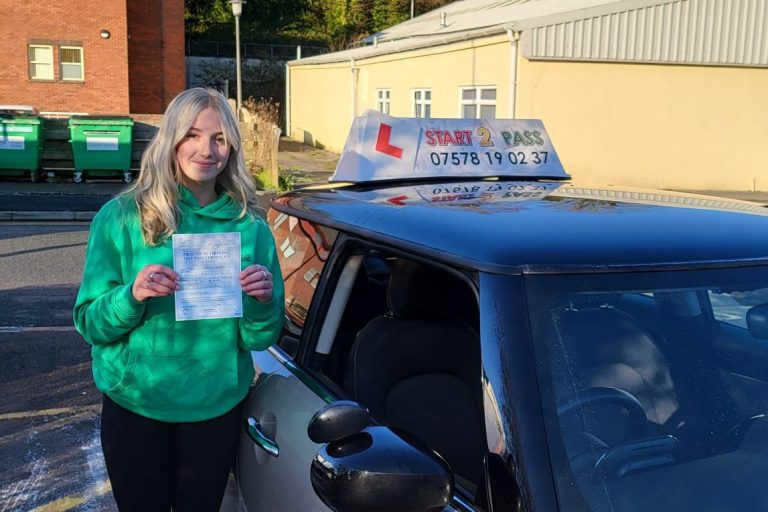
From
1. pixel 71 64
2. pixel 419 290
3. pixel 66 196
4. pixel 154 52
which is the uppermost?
pixel 154 52

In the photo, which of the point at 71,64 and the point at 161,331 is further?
the point at 71,64

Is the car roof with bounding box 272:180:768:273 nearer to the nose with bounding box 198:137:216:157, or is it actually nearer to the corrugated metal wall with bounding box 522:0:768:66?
the nose with bounding box 198:137:216:157

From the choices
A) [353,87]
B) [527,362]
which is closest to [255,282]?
[527,362]

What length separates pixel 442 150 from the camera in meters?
3.28

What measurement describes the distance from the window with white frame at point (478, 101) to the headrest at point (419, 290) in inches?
585

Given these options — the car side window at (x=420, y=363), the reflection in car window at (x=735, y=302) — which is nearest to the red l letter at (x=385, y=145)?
the car side window at (x=420, y=363)

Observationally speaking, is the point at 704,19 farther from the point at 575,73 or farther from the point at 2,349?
the point at 2,349

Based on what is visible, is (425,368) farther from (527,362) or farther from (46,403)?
(46,403)

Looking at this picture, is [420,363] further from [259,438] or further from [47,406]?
[47,406]

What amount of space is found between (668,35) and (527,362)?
1696 cm

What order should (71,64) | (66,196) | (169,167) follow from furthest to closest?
1. (71,64)
2. (66,196)
3. (169,167)

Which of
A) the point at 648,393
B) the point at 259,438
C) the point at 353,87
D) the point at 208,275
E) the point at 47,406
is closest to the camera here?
the point at 648,393

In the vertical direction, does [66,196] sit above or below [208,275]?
below

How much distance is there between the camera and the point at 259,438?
2469mm
